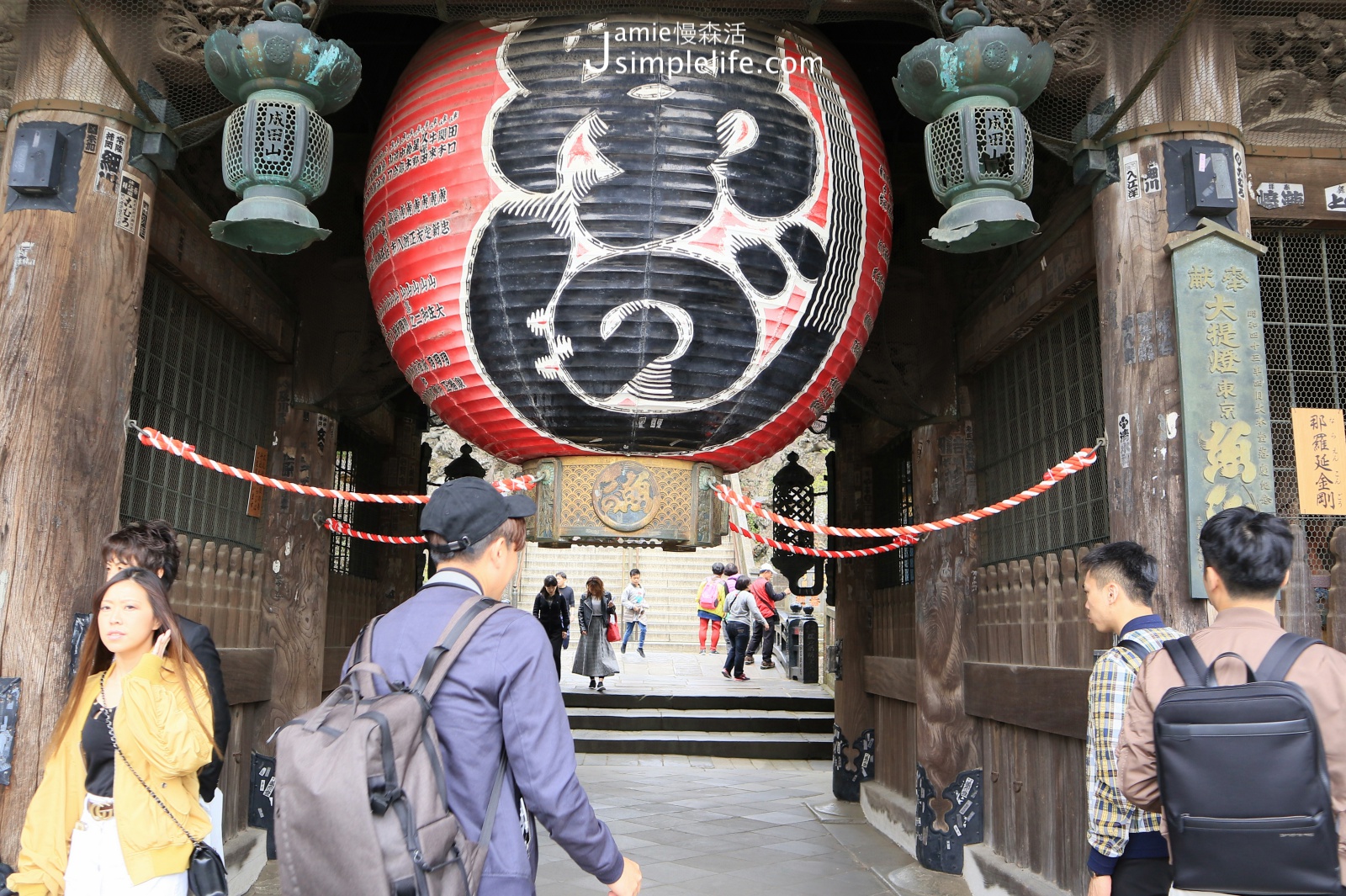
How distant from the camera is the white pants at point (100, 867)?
2.96 m

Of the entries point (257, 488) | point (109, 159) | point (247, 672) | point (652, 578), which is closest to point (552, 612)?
point (257, 488)

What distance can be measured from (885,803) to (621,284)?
4.92 meters

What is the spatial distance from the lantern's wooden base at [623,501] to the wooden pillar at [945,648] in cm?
254

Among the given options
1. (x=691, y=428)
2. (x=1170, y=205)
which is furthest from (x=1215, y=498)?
(x=691, y=428)

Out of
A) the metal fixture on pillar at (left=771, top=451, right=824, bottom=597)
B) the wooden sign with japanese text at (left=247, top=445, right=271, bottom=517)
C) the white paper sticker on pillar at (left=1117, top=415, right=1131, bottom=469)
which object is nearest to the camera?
the white paper sticker on pillar at (left=1117, top=415, right=1131, bottom=469)

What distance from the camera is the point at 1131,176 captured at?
423 cm

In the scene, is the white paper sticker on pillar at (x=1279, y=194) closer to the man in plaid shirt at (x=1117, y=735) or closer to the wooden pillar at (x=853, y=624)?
the man in plaid shirt at (x=1117, y=735)

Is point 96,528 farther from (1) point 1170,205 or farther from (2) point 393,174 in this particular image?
(1) point 1170,205

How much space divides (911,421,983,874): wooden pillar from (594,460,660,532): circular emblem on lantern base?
2.82m

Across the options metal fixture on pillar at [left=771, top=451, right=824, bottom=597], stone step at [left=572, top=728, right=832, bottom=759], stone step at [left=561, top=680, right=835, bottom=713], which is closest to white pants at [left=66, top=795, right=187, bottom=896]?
metal fixture on pillar at [left=771, top=451, right=824, bottom=597]

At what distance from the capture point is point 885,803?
289 inches

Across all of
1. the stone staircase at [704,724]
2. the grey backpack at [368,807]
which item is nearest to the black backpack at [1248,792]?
the grey backpack at [368,807]

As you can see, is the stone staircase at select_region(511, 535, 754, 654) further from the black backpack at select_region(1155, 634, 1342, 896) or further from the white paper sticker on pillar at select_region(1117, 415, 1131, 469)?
the black backpack at select_region(1155, 634, 1342, 896)

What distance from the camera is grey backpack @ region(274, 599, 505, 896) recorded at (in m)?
1.92
